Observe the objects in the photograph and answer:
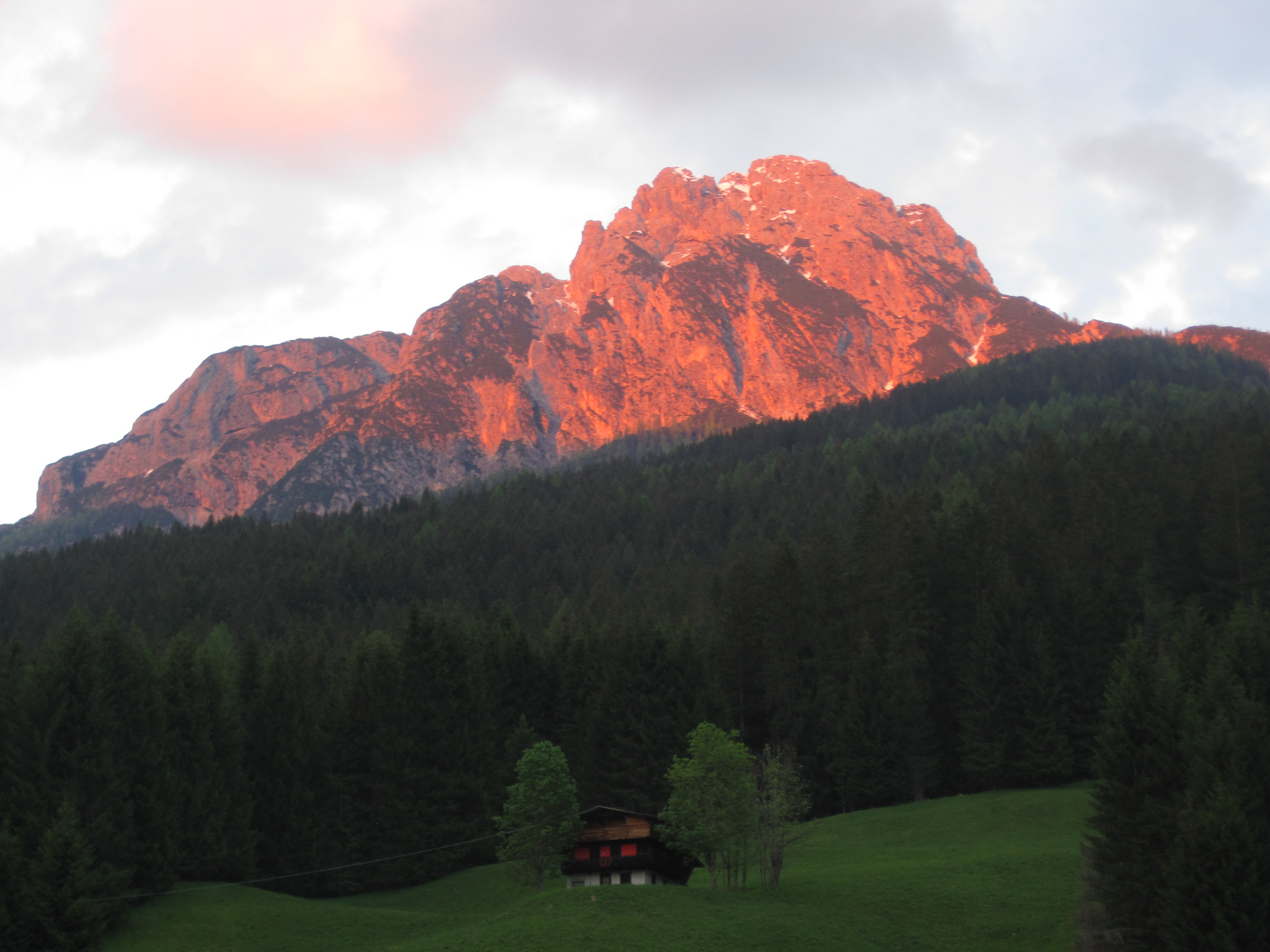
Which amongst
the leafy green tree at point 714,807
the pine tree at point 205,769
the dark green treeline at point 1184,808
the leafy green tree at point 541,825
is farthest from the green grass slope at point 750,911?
the dark green treeline at point 1184,808

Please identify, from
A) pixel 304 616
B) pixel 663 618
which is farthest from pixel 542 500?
pixel 663 618

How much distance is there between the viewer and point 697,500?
166 meters

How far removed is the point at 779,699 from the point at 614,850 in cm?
2973

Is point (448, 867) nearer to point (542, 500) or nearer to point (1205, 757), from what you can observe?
point (1205, 757)

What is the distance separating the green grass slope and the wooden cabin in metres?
3.53

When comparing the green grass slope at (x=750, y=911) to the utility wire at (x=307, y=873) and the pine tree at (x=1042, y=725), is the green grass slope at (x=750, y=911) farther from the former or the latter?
the pine tree at (x=1042, y=725)

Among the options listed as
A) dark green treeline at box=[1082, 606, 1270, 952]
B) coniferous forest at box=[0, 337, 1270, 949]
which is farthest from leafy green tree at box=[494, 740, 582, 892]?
dark green treeline at box=[1082, 606, 1270, 952]

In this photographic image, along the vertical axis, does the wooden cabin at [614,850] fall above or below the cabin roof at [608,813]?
below

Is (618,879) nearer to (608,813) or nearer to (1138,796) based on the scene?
(608,813)

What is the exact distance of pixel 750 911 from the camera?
49.1 m

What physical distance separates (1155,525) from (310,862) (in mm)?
65089

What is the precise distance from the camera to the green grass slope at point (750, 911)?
4578 cm

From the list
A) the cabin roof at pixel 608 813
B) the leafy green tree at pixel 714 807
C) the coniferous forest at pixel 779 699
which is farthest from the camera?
the cabin roof at pixel 608 813

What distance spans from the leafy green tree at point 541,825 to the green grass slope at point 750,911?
266 centimetres
